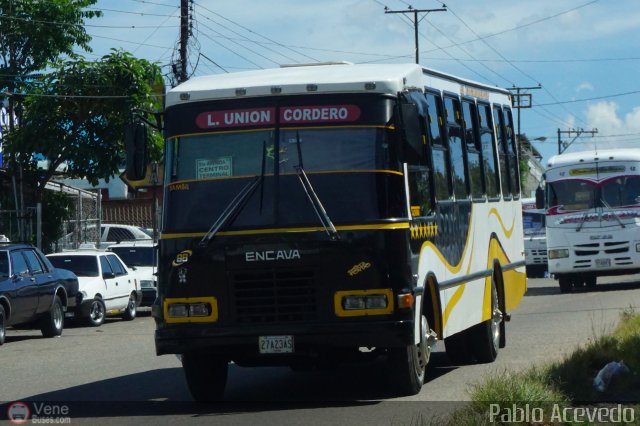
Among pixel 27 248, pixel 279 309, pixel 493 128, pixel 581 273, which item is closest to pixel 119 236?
pixel 581 273

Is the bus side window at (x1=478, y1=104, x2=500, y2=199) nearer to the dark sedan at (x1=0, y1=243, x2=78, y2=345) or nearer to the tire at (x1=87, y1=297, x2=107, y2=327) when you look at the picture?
the dark sedan at (x1=0, y1=243, x2=78, y2=345)

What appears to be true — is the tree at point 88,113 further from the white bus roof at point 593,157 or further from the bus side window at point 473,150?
the bus side window at point 473,150

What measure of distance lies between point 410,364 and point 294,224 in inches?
64.9

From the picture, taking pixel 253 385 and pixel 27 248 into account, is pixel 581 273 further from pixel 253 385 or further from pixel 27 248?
pixel 253 385

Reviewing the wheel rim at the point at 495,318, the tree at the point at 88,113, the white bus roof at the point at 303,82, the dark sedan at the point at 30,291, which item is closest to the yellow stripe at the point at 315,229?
the white bus roof at the point at 303,82

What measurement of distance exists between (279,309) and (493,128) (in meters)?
5.97

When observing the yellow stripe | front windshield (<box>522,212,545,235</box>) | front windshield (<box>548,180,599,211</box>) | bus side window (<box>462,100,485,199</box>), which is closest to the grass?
the yellow stripe

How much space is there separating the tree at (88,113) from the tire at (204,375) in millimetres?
21880

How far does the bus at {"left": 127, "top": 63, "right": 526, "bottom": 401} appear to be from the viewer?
428 inches

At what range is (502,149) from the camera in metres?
16.6

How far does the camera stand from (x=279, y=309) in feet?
36.1

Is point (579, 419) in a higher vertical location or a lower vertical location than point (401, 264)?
lower

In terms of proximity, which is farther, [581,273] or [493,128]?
[581,273]

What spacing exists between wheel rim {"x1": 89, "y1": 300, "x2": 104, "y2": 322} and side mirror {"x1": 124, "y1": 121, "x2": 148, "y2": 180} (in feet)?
46.4
